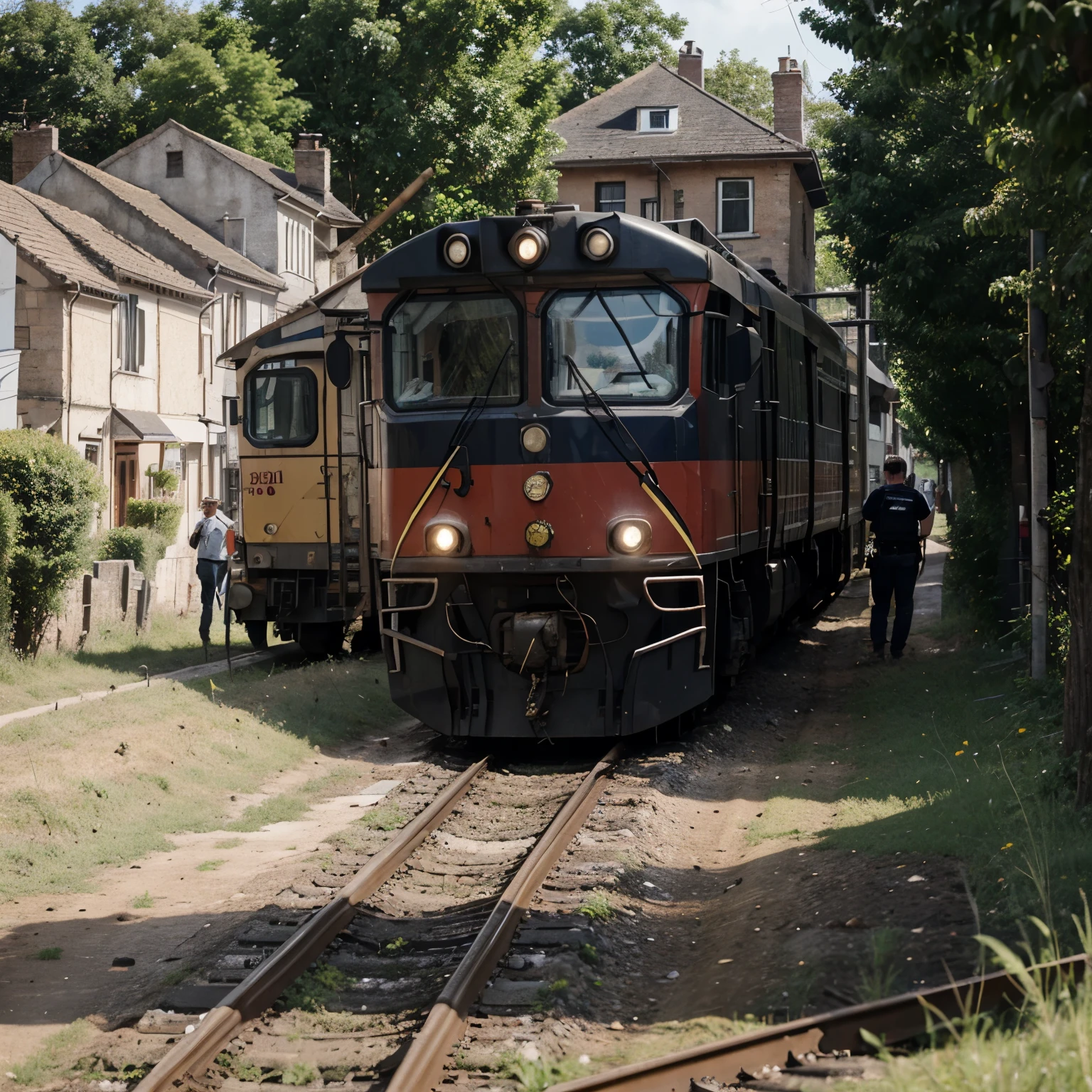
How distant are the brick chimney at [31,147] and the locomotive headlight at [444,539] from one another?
100ft

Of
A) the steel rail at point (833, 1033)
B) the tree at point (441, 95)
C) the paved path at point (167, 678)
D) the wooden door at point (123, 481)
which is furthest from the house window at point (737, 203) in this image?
the steel rail at point (833, 1033)

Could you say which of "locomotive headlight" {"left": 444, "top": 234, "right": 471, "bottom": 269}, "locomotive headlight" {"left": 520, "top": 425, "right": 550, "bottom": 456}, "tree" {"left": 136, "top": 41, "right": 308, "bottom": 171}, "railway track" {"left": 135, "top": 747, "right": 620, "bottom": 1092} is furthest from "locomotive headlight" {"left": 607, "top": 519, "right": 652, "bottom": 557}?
"tree" {"left": 136, "top": 41, "right": 308, "bottom": 171}

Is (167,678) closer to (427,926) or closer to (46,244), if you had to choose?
(427,926)

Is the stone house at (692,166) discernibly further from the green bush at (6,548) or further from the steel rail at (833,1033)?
the steel rail at (833,1033)

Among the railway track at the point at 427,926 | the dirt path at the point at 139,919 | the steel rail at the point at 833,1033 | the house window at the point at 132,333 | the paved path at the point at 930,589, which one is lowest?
the dirt path at the point at 139,919

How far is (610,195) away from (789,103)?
9.68m

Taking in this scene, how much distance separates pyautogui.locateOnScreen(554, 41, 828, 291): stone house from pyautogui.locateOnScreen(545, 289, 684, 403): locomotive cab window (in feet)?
115

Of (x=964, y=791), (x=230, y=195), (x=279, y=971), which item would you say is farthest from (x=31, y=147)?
(x=279, y=971)

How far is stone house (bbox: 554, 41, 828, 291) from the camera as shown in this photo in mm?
46125

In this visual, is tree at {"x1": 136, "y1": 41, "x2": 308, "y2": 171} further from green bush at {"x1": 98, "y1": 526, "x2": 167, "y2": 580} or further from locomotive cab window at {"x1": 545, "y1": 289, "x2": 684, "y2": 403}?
locomotive cab window at {"x1": 545, "y1": 289, "x2": 684, "y2": 403}

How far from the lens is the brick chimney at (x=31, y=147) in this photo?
3791cm

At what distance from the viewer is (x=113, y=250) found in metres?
32.5

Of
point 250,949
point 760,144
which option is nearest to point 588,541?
point 250,949

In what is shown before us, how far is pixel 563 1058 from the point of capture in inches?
216
